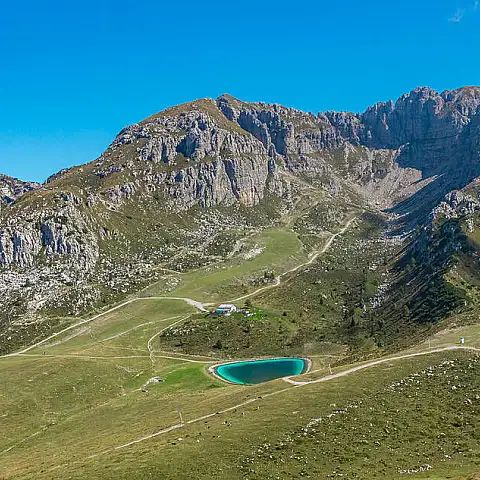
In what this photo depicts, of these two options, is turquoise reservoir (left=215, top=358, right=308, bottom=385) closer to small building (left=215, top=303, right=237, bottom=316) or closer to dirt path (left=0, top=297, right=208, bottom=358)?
small building (left=215, top=303, right=237, bottom=316)

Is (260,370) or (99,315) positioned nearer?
(260,370)

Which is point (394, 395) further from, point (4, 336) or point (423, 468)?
point (4, 336)

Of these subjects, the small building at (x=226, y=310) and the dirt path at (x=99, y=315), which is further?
the small building at (x=226, y=310)

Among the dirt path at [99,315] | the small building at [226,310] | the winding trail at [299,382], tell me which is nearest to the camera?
the winding trail at [299,382]

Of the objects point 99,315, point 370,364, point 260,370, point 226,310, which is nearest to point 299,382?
point 370,364

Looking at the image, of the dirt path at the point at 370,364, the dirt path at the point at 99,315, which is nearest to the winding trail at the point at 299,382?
the dirt path at the point at 370,364

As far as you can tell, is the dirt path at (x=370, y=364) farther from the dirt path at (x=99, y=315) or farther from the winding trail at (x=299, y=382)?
the dirt path at (x=99, y=315)

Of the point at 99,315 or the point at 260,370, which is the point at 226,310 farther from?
the point at 99,315

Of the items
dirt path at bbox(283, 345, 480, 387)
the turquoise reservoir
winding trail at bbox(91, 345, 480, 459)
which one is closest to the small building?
the turquoise reservoir
